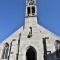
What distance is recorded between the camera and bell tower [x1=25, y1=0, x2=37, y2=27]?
84.2 feet

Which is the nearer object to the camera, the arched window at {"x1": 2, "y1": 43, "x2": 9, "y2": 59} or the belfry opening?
the belfry opening

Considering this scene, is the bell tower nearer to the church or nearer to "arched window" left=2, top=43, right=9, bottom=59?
the church

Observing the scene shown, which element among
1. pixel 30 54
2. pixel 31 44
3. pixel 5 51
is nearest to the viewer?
pixel 31 44

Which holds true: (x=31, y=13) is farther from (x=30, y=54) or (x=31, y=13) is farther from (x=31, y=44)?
(x=30, y=54)

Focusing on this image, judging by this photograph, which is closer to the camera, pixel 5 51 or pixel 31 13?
pixel 5 51

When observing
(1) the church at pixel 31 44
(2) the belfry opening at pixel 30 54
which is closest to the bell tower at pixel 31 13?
(1) the church at pixel 31 44

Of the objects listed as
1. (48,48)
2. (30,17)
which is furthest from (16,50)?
(30,17)

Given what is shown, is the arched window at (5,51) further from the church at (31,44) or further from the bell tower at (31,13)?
the bell tower at (31,13)

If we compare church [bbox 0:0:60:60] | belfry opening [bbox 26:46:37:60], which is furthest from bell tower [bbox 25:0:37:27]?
belfry opening [bbox 26:46:37:60]

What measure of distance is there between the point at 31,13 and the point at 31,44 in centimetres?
605

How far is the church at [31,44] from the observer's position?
858 inches

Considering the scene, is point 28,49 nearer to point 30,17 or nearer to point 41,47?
point 41,47

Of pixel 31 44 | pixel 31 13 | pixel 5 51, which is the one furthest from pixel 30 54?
pixel 31 13

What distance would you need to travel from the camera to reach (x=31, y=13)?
2678 centimetres
